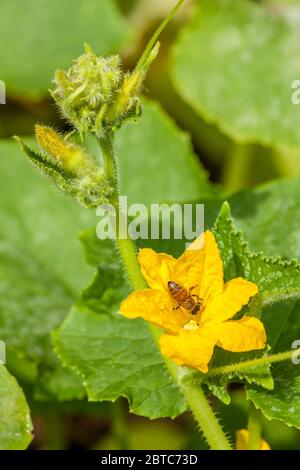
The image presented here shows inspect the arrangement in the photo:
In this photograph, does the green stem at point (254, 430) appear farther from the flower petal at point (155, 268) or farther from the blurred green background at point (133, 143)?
the blurred green background at point (133, 143)

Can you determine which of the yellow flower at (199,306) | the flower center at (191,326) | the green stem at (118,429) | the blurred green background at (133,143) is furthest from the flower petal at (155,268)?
the green stem at (118,429)

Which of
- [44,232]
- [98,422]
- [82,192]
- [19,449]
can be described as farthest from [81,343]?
[98,422]

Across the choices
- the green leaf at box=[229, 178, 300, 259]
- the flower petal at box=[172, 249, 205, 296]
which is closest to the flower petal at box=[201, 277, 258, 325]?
the flower petal at box=[172, 249, 205, 296]

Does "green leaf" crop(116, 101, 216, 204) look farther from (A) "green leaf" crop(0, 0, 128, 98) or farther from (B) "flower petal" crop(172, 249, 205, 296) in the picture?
(B) "flower petal" crop(172, 249, 205, 296)

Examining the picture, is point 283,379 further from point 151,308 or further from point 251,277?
point 151,308

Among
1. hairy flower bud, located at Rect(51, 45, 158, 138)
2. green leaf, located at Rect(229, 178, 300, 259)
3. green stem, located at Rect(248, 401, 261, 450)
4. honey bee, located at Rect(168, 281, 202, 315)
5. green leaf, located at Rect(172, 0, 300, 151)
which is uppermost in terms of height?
green leaf, located at Rect(172, 0, 300, 151)

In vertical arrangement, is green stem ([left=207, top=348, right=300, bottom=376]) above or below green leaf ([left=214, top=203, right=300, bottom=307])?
below

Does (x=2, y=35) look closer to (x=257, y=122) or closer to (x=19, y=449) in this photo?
(x=257, y=122)
